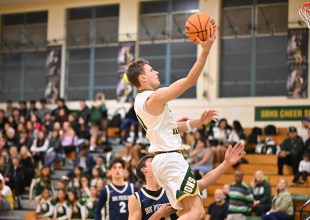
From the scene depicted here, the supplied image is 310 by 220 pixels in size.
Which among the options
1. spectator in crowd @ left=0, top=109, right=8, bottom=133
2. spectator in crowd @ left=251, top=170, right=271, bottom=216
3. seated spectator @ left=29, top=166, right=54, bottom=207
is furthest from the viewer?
spectator in crowd @ left=0, top=109, right=8, bottom=133

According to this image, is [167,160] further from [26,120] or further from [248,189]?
[26,120]

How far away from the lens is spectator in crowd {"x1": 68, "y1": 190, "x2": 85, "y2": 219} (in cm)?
1505

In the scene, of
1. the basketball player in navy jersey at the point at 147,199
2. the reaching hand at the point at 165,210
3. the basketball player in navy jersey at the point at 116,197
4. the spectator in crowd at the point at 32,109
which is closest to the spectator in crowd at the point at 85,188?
the spectator in crowd at the point at 32,109

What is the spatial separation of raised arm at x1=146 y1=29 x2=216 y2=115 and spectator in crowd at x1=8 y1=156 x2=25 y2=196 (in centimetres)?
1211

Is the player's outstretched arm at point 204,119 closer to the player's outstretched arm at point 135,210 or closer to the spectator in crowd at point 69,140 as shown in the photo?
the player's outstretched arm at point 135,210

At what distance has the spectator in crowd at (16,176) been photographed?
1745 centimetres

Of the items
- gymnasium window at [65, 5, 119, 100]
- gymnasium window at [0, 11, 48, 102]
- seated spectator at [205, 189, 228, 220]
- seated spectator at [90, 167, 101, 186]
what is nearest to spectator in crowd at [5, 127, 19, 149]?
gymnasium window at [65, 5, 119, 100]

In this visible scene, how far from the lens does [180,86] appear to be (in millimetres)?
5668

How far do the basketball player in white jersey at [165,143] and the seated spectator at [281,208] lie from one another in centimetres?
718

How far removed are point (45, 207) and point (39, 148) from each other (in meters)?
3.36

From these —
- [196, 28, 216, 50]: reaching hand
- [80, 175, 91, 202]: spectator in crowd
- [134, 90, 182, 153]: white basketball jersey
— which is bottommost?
[80, 175, 91, 202]: spectator in crowd

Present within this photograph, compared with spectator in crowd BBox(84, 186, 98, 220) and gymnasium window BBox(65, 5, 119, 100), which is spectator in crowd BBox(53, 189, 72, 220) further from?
gymnasium window BBox(65, 5, 119, 100)

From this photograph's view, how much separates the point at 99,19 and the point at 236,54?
4992 millimetres

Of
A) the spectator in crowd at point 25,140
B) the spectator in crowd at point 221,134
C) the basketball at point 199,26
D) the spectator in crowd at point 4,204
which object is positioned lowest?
the spectator in crowd at point 4,204
